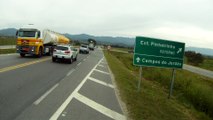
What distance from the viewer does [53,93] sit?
11.4 metres

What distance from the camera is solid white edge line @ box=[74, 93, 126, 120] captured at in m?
8.58

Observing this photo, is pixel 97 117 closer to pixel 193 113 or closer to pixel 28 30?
pixel 193 113

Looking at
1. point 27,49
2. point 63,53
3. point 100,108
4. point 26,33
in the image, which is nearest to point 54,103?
point 100,108

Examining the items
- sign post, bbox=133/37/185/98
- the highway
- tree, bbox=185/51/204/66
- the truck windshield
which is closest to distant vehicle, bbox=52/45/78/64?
the truck windshield

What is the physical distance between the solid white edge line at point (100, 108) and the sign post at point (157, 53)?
12.1ft

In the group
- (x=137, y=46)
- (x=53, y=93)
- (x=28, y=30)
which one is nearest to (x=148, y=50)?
(x=137, y=46)

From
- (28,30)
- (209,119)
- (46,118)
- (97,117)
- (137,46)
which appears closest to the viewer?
(46,118)

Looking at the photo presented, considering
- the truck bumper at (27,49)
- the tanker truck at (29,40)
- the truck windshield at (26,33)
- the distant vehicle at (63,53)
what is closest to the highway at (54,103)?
the distant vehicle at (63,53)

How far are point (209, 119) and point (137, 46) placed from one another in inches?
169

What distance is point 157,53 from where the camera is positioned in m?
13.9

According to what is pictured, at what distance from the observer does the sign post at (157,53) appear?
13555 mm

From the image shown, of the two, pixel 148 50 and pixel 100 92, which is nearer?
pixel 100 92

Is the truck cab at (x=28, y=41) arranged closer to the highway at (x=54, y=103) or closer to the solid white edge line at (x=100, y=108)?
the highway at (x=54, y=103)

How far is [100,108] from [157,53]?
540 cm
